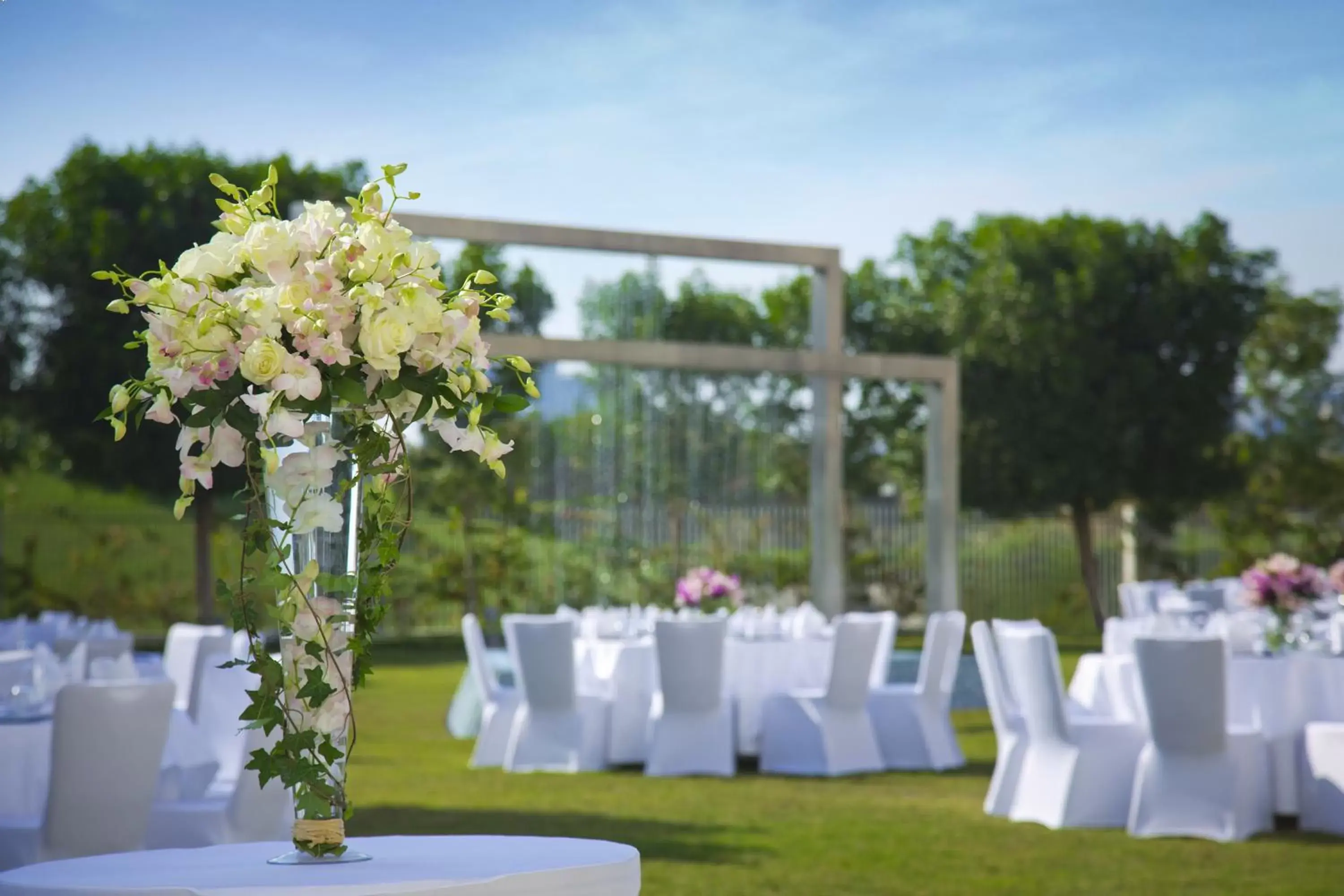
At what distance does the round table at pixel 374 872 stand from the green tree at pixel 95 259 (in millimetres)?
19318

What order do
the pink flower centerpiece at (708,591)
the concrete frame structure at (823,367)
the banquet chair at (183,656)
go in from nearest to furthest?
the banquet chair at (183,656) → the pink flower centerpiece at (708,591) → the concrete frame structure at (823,367)

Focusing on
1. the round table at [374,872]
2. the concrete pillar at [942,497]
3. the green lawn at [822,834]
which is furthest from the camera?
the concrete pillar at [942,497]

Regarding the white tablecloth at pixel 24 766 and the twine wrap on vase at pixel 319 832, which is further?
the white tablecloth at pixel 24 766

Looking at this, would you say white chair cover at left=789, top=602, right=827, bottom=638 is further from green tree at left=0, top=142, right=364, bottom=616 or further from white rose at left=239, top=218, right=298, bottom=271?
green tree at left=0, top=142, right=364, bottom=616

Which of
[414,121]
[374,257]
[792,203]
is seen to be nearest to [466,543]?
[414,121]

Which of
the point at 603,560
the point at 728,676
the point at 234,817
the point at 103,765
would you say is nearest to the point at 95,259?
the point at 603,560

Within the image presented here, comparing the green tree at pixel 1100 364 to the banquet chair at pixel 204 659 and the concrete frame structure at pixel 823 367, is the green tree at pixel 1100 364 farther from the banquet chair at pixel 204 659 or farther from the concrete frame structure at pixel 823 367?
the banquet chair at pixel 204 659

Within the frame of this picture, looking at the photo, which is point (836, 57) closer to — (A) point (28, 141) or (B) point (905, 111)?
(B) point (905, 111)

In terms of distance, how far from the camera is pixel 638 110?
26.1m

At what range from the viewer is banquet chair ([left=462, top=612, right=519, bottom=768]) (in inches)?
398

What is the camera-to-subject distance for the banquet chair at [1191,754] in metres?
7.02

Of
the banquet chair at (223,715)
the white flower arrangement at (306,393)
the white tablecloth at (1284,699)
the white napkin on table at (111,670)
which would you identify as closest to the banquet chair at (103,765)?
the white napkin on table at (111,670)

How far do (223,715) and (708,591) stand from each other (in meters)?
3.73

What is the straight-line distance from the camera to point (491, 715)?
400 inches
